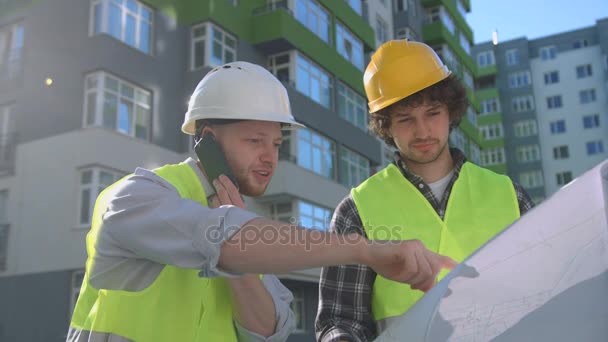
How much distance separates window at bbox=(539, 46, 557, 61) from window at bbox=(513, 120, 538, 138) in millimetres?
6246

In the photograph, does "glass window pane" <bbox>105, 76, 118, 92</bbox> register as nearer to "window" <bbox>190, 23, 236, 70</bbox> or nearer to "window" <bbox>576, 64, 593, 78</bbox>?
"window" <bbox>190, 23, 236, 70</bbox>

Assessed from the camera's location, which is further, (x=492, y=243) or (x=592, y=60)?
(x=592, y=60)

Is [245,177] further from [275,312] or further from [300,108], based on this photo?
[300,108]

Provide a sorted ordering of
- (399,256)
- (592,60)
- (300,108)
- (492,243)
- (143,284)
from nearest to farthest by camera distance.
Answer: (492,243) < (399,256) < (143,284) < (300,108) < (592,60)

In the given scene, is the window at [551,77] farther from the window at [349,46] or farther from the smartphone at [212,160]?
the smartphone at [212,160]

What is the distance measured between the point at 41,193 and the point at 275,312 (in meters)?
14.7

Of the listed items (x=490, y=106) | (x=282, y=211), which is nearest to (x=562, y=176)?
(x=490, y=106)

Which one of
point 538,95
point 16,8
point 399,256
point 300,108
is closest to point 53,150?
point 16,8

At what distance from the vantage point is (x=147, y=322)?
202 cm

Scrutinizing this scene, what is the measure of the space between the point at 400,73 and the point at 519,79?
57.3m

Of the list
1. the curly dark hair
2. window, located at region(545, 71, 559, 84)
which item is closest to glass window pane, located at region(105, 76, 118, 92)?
the curly dark hair

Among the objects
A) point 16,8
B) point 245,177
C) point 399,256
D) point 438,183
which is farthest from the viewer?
point 16,8

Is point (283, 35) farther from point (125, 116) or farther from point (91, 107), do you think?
point (91, 107)

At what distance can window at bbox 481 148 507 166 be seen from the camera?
55.1 metres
